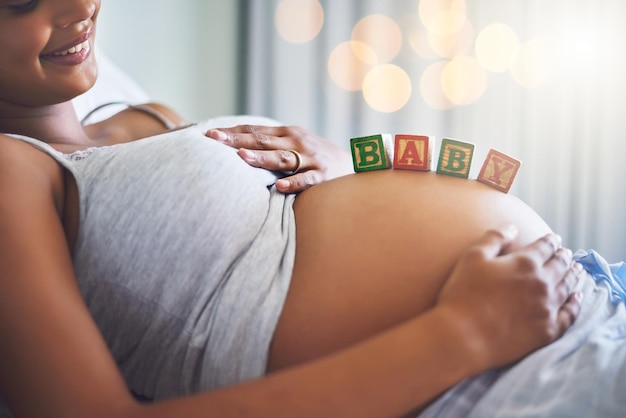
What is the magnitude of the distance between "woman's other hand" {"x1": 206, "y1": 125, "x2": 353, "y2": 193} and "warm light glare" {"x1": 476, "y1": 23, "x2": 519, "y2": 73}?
114 centimetres

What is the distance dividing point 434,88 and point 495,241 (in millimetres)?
1552

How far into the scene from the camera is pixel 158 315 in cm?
70

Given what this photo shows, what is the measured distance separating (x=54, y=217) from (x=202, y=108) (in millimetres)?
1715

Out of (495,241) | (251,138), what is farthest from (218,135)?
(495,241)

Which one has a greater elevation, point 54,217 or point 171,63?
point 171,63

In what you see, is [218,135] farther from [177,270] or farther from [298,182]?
[177,270]

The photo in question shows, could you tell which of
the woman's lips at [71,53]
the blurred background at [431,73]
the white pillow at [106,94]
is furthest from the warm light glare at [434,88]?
the woman's lips at [71,53]

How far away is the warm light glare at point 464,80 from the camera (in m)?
2.10

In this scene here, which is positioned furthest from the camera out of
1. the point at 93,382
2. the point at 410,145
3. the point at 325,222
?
the point at 410,145

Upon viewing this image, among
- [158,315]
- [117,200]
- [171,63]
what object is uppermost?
[171,63]

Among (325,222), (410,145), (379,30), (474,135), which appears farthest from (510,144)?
(325,222)

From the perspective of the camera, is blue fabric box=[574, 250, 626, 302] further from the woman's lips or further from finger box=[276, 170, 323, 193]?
the woman's lips

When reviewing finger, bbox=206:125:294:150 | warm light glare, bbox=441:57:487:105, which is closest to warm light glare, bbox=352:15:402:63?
warm light glare, bbox=441:57:487:105

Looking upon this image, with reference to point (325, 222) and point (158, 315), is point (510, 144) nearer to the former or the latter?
point (325, 222)
